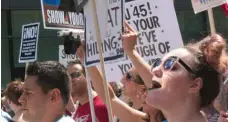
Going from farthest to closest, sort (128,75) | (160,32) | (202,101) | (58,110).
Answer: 1. (160,32)
2. (128,75)
3. (58,110)
4. (202,101)

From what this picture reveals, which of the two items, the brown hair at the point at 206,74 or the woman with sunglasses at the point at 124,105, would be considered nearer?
the brown hair at the point at 206,74

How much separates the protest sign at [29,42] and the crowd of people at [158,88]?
11.8ft

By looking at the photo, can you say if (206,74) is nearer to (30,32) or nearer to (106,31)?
(106,31)

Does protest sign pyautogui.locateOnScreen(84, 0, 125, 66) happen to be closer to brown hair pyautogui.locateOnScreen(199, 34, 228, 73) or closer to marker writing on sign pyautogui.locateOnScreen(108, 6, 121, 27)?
marker writing on sign pyautogui.locateOnScreen(108, 6, 121, 27)

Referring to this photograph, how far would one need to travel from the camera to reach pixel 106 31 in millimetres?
3168

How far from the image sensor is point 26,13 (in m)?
13.1

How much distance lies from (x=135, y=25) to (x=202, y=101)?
6.32 ft

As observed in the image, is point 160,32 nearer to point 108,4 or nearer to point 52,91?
point 108,4

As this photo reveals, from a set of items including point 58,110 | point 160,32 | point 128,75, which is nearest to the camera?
point 58,110

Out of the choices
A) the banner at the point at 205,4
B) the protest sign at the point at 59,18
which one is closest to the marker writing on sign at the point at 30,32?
the protest sign at the point at 59,18

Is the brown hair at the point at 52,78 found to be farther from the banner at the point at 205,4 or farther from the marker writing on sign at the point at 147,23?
the banner at the point at 205,4

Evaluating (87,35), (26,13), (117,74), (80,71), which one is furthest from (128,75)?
(26,13)

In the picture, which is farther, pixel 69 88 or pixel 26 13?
pixel 26 13

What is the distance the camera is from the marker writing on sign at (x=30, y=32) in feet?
25.1
